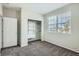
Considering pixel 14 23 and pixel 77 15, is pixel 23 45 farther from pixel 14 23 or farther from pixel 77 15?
pixel 77 15

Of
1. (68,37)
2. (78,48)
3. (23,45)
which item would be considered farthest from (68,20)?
(23,45)

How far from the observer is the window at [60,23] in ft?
13.6

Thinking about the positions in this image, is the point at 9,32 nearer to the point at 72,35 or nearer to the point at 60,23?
the point at 60,23

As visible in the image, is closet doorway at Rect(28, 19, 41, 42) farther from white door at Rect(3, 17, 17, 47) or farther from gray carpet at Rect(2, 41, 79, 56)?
gray carpet at Rect(2, 41, 79, 56)

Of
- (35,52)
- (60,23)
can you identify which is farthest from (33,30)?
(35,52)

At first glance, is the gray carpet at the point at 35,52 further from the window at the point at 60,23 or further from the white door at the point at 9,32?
the window at the point at 60,23

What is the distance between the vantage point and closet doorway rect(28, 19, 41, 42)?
6.15 metres

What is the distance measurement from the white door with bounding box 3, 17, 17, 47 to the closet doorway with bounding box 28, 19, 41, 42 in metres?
2.03

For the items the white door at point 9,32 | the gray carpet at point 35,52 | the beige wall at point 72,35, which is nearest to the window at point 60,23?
the beige wall at point 72,35

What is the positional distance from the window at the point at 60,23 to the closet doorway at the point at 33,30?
144cm

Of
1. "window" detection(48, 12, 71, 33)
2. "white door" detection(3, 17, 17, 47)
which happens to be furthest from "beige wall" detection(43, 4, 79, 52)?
"white door" detection(3, 17, 17, 47)

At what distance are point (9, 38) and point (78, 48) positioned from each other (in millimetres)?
3760

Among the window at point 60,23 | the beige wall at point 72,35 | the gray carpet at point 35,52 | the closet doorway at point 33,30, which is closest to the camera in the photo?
the gray carpet at point 35,52

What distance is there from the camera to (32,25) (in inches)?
251
